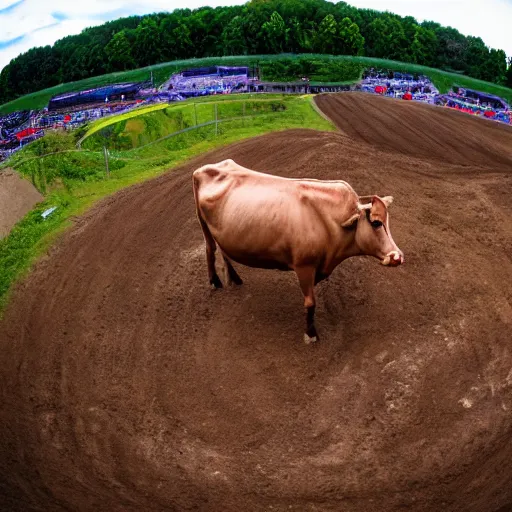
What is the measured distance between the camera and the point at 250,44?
53.2 metres

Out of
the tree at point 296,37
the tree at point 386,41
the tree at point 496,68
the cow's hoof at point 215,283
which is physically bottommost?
the cow's hoof at point 215,283

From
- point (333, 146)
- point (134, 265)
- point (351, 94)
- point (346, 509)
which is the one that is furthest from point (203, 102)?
point (346, 509)

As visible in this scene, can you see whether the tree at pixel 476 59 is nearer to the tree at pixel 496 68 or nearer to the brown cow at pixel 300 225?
the tree at pixel 496 68

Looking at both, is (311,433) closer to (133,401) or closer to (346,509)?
(346,509)

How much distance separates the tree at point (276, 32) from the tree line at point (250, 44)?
5 cm

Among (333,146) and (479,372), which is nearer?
(479,372)

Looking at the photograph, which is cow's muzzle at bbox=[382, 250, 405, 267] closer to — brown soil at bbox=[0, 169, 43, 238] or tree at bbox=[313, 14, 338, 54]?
brown soil at bbox=[0, 169, 43, 238]

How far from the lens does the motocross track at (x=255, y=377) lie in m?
11.3

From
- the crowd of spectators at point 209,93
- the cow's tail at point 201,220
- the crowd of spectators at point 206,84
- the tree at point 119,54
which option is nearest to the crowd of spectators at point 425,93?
the crowd of spectators at point 209,93

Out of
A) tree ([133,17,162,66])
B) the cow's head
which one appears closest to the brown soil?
the cow's head

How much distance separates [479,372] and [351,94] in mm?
31312

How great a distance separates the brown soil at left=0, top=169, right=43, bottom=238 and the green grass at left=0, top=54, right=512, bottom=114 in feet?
80.6

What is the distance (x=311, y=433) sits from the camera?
1234cm

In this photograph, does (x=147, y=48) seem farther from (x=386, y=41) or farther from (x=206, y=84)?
(x=386, y=41)
